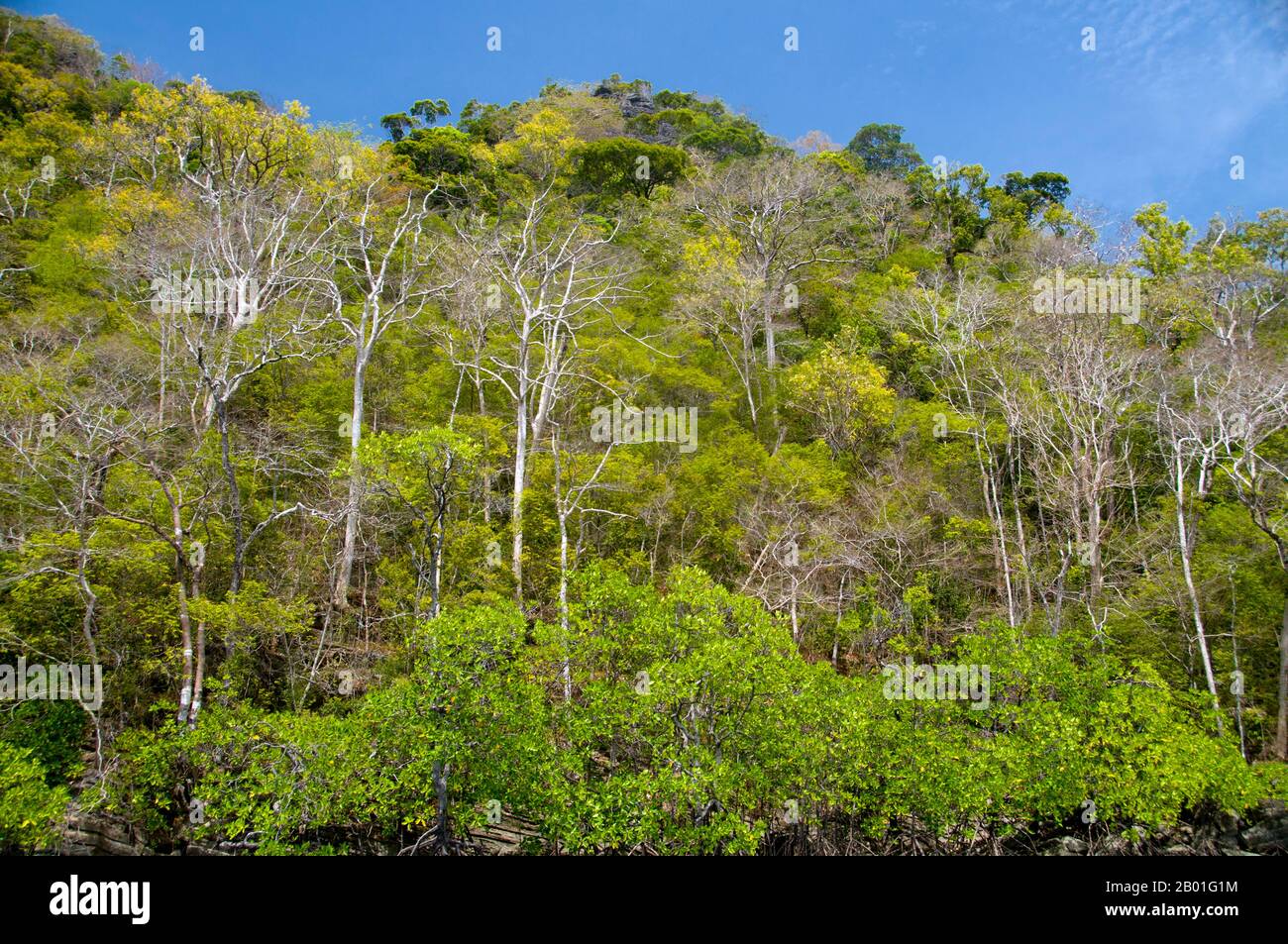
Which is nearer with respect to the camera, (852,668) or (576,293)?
(852,668)

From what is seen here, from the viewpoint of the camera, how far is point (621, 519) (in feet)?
67.2

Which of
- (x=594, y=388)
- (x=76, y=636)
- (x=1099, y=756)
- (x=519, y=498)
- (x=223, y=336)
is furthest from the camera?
(x=594, y=388)

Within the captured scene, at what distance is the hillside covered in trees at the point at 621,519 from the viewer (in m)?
11.9

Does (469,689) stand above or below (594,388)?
below

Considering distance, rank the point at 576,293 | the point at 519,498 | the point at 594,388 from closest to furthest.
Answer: the point at 519,498, the point at 594,388, the point at 576,293

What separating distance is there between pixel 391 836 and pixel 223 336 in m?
11.5

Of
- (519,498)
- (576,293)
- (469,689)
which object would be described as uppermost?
(576,293)

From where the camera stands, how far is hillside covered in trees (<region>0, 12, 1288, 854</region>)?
11938mm

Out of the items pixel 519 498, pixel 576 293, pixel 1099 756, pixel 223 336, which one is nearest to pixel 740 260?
pixel 576 293

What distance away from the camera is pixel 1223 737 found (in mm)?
12836

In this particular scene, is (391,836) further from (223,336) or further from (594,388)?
(594,388)

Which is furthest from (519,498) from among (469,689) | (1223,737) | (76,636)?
(1223,737)
